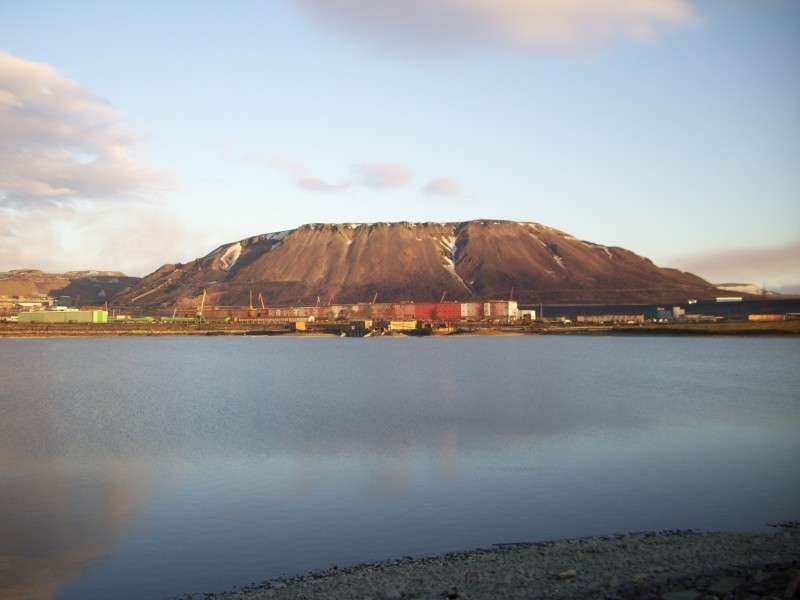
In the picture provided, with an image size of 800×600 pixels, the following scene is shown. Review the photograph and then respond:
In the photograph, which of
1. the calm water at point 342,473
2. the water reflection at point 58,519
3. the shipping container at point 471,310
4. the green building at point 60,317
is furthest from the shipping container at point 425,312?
the water reflection at point 58,519

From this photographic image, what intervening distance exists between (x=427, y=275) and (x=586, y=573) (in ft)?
559

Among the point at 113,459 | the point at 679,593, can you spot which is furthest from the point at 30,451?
the point at 679,593

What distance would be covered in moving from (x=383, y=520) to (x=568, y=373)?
3308cm

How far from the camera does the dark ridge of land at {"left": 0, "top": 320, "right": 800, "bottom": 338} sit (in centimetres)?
9869

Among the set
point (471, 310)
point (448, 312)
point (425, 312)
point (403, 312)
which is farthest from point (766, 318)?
point (403, 312)

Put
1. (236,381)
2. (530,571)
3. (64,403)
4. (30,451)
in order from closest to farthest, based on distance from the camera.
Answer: (530,571)
(30,451)
(64,403)
(236,381)

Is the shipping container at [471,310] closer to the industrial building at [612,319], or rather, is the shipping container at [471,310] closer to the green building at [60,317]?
the industrial building at [612,319]

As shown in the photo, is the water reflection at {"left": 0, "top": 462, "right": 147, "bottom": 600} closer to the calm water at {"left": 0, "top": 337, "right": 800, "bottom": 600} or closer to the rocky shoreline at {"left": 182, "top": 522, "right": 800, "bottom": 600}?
the calm water at {"left": 0, "top": 337, "right": 800, "bottom": 600}

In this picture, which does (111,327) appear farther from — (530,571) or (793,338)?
(530,571)

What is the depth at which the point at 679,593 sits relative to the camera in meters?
7.48

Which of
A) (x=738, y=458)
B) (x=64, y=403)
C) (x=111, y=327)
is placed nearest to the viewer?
(x=738, y=458)

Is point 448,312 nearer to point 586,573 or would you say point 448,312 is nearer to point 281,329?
point 281,329

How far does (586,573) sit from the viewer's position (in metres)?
9.02

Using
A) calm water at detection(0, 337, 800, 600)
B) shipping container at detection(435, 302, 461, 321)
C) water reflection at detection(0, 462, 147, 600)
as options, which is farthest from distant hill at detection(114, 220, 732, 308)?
water reflection at detection(0, 462, 147, 600)
